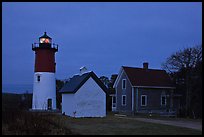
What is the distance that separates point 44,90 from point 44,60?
3.30m

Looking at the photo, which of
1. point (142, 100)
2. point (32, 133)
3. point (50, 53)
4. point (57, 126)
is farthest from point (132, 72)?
point (32, 133)

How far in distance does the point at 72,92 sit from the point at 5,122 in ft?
40.4

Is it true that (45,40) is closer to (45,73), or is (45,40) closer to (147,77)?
(45,73)

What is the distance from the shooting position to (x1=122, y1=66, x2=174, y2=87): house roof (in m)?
36.5

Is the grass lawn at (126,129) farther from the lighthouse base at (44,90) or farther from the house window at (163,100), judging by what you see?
the house window at (163,100)

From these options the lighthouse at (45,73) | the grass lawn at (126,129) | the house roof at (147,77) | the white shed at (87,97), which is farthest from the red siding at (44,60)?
the grass lawn at (126,129)

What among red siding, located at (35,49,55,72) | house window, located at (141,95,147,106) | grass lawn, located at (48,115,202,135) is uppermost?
red siding, located at (35,49,55,72)

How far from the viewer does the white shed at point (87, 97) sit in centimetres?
2762

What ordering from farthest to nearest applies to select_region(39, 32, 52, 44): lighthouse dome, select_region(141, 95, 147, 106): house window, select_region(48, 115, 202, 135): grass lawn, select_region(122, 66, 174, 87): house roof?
1. select_region(39, 32, 52, 44): lighthouse dome
2. select_region(122, 66, 174, 87): house roof
3. select_region(141, 95, 147, 106): house window
4. select_region(48, 115, 202, 135): grass lawn

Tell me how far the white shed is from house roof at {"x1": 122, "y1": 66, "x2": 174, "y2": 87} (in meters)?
8.18

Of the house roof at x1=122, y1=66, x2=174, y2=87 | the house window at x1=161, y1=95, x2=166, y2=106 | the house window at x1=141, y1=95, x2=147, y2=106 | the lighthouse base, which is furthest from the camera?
the house window at x1=161, y1=95, x2=166, y2=106

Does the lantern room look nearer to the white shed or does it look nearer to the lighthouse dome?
the lighthouse dome

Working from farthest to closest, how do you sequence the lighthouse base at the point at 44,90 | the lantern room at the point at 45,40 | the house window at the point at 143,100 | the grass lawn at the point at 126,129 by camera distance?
the lantern room at the point at 45,40 → the lighthouse base at the point at 44,90 → the house window at the point at 143,100 → the grass lawn at the point at 126,129

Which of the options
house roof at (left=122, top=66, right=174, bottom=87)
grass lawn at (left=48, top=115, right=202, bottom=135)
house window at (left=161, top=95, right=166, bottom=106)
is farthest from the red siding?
grass lawn at (left=48, top=115, right=202, bottom=135)
